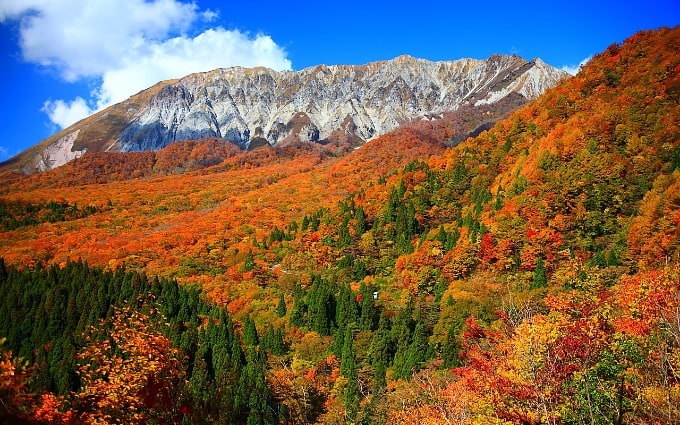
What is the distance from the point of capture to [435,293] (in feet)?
243

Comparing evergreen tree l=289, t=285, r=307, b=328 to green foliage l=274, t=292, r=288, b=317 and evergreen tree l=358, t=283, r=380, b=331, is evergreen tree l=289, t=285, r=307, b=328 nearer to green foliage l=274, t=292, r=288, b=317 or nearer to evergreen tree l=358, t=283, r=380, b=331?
green foliage l=274, t=292, r=288, b=317

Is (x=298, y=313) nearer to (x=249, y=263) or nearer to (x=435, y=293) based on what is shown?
(x=435, y=293)

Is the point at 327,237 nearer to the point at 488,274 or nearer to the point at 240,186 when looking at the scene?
the point at 488,274

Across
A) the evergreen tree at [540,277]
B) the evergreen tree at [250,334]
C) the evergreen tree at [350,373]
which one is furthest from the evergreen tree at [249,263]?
the evergreen tree at [540,277]

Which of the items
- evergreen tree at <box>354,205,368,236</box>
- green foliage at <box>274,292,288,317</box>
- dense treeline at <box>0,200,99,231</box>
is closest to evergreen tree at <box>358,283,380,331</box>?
green foliage at <box>274,292,288,317</box>

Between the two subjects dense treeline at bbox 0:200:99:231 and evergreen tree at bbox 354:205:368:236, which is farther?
dense treeline at bbox 0:200:99:231

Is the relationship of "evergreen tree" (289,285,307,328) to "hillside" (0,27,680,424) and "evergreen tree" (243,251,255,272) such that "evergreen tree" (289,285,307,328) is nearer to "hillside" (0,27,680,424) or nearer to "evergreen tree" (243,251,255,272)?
"hillside" (0,27,680,424)

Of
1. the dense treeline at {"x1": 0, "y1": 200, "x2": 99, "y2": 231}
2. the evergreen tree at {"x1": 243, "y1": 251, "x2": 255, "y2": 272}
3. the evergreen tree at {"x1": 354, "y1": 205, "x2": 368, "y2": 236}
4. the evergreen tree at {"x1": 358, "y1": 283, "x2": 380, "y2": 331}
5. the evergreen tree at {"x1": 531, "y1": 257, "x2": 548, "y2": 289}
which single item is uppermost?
the dense treeline at {"x1": 0, "y1": 200, "x2": 99, "y2": 231}

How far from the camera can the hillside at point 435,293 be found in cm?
2028

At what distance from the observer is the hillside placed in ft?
66.5

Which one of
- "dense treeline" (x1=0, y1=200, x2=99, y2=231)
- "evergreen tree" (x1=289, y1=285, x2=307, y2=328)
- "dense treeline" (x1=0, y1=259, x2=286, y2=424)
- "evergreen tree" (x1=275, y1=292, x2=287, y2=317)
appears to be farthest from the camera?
"dense treeline" (x1=0, y1=200, x2=99, y2=231)

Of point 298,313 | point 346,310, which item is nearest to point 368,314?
point 346,310

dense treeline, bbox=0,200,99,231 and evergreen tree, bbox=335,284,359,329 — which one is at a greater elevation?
dense treeline, bbox=0,200,99,231

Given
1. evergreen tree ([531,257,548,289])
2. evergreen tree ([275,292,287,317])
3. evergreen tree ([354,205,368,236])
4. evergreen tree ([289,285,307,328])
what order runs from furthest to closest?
evergreen tree ([354,205,368,236]) < evergreen tree ([275,292,287,317]) < evergreen tree ([289,285,307,328]) < evergreen tree ([531,257,548,289])
